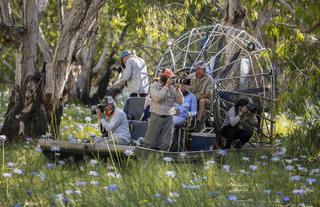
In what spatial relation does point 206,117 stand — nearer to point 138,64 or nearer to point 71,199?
point 138,64

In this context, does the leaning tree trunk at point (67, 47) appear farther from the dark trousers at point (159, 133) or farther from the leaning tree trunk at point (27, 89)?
the dark trousers at point (159, 133)

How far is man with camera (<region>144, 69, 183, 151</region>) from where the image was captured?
11445 millimetres

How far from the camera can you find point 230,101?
14070 millimetres

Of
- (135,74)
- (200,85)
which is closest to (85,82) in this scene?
(135,74)

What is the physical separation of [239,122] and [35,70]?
147 inches

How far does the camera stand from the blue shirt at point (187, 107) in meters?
12.6

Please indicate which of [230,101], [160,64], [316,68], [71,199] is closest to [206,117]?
[230,101]

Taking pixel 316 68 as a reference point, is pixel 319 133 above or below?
below

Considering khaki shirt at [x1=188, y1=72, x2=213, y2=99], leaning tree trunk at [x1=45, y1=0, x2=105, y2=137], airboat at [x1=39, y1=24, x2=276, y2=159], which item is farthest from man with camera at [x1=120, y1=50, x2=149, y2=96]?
khaki shirt at [x1=188, y1=72, x2=213, y2=99]

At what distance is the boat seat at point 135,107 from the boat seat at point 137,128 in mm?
671

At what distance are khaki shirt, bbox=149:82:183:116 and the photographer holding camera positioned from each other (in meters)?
1.44

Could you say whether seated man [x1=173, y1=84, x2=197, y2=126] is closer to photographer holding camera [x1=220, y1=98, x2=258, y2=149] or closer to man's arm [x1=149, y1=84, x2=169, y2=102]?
photographer holding camera [x1=220, y1=98, x2=258, y2=149]

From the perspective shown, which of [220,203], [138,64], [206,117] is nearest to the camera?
[220,203]

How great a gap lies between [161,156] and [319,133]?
2480 mm
